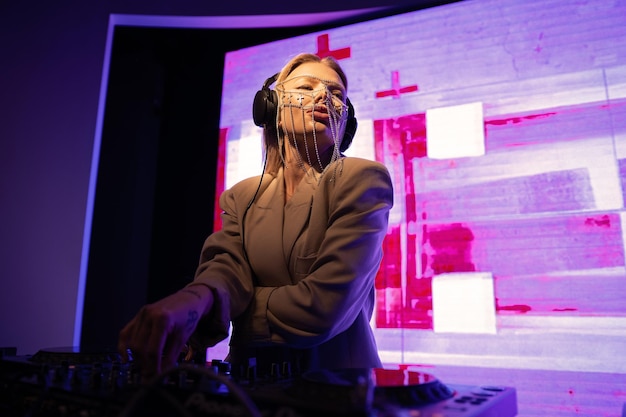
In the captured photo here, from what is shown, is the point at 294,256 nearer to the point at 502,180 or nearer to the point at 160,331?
the point at 160,331

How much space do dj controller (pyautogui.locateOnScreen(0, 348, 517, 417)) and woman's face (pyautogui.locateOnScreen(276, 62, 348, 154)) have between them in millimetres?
551

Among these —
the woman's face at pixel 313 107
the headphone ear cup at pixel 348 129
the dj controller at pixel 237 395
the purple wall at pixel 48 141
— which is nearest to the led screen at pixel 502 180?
the purple wall at pixel 48 141

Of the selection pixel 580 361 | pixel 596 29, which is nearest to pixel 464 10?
pixel 596 29

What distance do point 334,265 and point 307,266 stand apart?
0.39ft

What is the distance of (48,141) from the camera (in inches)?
80.4

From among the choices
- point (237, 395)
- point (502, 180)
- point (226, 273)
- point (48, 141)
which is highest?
point (48, 141)

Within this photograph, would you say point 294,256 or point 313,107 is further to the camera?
point 313,107

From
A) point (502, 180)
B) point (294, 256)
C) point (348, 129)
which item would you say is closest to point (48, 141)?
point (348, 129)

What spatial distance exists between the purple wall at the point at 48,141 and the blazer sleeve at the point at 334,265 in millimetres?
1273

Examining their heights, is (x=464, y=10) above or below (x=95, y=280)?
above

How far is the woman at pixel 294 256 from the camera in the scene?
790mm

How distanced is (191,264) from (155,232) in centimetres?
32

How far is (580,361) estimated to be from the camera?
1349mm

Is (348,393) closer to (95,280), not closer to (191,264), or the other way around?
(191,264)
